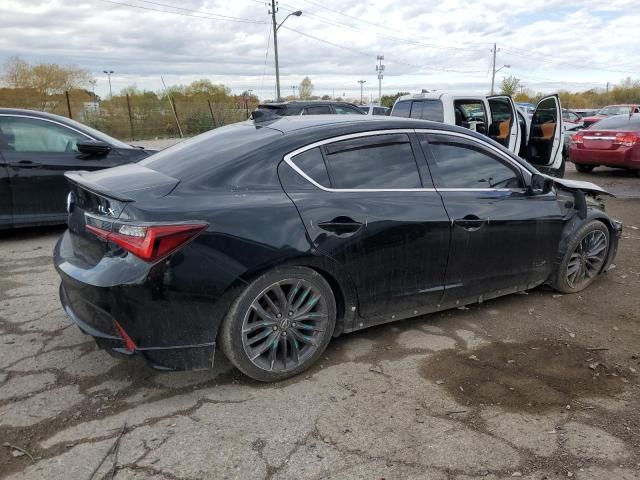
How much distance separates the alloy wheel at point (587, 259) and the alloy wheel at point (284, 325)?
2.52 meters

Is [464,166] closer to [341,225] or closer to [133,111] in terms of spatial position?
[341,225]

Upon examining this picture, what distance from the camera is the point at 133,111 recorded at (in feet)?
86.2

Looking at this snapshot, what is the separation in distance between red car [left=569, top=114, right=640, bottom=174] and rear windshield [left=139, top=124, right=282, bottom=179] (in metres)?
9.91

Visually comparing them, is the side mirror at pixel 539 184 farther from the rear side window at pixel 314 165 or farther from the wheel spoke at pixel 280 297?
the wheel spoke at pixel 280 297

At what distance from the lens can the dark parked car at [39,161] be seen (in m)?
6.01

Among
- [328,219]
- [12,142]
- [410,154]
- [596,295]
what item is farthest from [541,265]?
[12,142]

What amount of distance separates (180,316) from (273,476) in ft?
3.08

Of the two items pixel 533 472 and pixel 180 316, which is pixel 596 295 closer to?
pixel 533 472

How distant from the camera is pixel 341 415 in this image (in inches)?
110

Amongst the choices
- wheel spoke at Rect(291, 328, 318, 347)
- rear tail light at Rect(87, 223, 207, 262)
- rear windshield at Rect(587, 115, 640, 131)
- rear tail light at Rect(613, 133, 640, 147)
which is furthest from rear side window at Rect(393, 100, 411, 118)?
rear tail light at Rect(87, 223, 207, 262)

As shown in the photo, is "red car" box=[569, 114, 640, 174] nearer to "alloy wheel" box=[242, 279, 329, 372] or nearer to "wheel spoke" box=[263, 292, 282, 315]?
"alloy wheel" box=[242, 279, 329, 372]

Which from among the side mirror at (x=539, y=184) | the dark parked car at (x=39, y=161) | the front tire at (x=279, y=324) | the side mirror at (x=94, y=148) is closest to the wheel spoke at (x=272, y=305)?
the front tire at (x=279, y=324)

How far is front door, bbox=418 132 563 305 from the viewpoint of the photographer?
12.2ft

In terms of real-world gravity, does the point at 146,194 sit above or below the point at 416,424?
above
